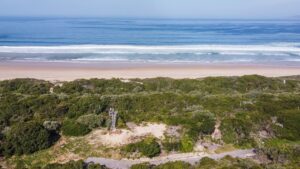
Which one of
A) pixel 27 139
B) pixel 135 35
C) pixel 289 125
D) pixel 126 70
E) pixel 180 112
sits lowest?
pixel 27 139

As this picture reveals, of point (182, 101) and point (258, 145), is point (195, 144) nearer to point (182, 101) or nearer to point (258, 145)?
point (258, 145)

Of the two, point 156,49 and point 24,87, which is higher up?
point 156,49

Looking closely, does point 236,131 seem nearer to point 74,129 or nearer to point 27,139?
point 74,129

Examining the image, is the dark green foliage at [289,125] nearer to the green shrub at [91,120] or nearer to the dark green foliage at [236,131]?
the dark green foliage at [236,131]

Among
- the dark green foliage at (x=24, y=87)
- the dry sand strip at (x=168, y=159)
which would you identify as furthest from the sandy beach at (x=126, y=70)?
the dry sand strip at (x=168, y=159)

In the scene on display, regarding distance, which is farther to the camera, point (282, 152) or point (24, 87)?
point (24, 87)

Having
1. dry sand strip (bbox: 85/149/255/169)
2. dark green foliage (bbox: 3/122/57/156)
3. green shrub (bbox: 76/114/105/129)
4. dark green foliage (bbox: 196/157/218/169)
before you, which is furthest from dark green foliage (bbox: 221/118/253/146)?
dark green foliage (bbox: 3/122/57/156)

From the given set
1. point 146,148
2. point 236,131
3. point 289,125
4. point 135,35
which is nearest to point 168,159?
point 146,148
